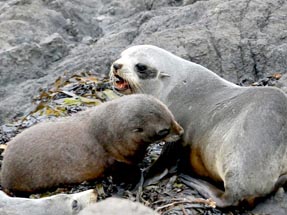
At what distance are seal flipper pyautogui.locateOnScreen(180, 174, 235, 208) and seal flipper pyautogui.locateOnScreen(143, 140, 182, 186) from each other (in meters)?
0.18

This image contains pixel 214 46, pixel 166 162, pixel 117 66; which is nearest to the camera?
pixel 166 162

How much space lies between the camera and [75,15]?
51.6ft

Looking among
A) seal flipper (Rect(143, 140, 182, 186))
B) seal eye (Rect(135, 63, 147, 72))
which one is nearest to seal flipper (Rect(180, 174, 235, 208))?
seal flipper (Rect(143, 140, 182, 186))

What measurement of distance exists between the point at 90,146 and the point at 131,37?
19.9ft

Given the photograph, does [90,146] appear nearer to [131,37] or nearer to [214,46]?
[214,46]

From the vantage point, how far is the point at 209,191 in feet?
22.6

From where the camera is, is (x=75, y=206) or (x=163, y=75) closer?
(x=75, y=206)

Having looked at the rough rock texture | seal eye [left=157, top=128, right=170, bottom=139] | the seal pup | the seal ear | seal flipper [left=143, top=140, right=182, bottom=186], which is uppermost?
the seal pup

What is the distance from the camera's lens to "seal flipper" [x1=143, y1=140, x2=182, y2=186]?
7426 mm

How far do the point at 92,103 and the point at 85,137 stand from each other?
1.84 m

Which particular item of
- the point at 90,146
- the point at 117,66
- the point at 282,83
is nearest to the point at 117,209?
the point at 90,146

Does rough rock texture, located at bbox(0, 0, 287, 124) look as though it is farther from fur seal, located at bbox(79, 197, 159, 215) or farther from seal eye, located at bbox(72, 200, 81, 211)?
fur seal, located at bbox(79, 197, 159, 215)

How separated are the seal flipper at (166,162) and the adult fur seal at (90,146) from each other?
202mm

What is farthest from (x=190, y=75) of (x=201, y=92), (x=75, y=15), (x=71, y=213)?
(x=75, y=15)
